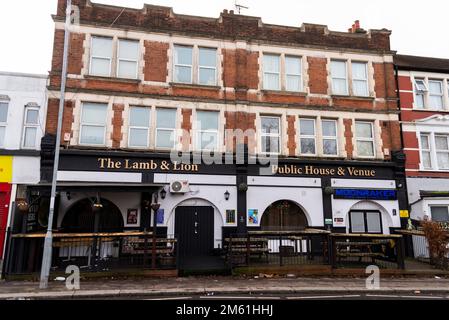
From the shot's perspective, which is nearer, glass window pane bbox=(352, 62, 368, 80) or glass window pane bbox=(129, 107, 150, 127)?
glass window pane bbox=(129, 107, 150, 127)

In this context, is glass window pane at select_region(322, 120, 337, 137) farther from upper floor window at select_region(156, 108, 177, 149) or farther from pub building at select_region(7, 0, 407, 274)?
upper floor window at select_region(156, 108, 177, 149)

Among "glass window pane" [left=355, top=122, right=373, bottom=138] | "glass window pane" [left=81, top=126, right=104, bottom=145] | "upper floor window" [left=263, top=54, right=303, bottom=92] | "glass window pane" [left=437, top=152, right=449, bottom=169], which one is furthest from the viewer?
"glass window pane" [left=437, top=152, right=449, bottom=169]

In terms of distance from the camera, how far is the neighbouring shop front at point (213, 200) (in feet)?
43.8

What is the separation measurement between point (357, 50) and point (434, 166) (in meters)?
8.04

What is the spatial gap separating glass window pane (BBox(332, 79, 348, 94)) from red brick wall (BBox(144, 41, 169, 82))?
9326 millimetres

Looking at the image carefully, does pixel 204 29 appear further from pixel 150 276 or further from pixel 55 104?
pixel 150 276

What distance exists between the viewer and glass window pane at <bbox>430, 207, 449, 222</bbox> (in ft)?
52.1

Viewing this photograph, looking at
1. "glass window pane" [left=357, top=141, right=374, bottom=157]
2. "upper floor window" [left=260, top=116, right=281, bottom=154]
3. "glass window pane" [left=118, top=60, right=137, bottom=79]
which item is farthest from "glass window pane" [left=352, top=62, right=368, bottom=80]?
"glass window pane" [left=118, top=60, right=137, bottom=79]

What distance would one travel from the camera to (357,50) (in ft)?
55.6

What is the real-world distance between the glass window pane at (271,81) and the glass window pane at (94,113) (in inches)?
328

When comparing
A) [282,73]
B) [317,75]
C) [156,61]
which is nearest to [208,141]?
[156,61]

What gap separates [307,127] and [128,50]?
10191 millimetres

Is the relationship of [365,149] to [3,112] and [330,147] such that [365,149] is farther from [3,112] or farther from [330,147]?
[3,112]

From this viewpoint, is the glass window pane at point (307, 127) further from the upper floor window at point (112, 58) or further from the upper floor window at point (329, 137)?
the upper floor window at point (112, 58)
